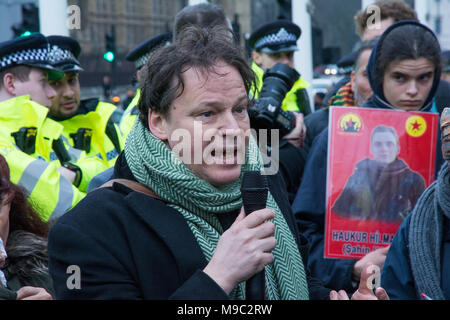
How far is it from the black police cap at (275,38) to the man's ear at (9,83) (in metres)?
2.62

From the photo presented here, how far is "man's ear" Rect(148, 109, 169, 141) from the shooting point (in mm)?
2346

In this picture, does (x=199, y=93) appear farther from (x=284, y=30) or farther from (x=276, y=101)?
(x=284, y=30)

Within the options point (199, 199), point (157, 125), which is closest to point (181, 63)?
point (157, 125)

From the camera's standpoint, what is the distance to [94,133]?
5.31m

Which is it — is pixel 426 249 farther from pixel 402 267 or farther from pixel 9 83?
pixel 9 83

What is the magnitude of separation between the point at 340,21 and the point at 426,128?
1654 inches

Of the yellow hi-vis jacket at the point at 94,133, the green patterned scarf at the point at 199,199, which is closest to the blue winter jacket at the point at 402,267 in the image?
the green patterned scarf at the point at 199,199

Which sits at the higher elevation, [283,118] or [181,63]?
[181,63]

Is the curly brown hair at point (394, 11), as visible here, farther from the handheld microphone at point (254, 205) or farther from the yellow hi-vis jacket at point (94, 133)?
the handheld microphone at point (254, 205)

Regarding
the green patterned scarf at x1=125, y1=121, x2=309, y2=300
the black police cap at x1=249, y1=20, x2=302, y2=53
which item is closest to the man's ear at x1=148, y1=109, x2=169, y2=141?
the green patterned scarf at x1=125, y1=121, x2=309, y2=300

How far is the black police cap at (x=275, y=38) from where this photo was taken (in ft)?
20.9

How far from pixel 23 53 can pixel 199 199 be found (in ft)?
9.45

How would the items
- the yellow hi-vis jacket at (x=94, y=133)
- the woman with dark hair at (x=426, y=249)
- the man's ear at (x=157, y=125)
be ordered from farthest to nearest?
the yellow hi-vis jacket at (x=94, y=133) < the woman with dark hair at (x=426, y=249) < the man's ear at (x=157, y=125)
